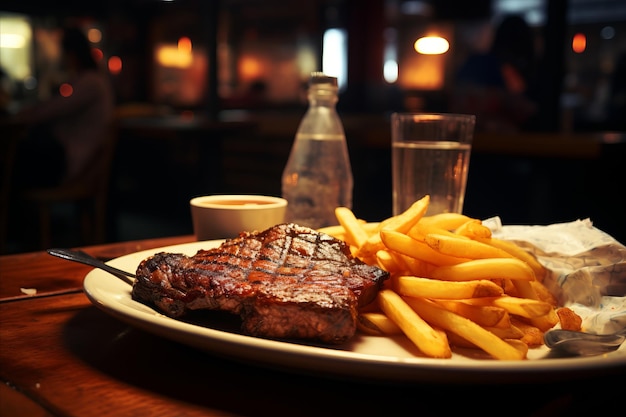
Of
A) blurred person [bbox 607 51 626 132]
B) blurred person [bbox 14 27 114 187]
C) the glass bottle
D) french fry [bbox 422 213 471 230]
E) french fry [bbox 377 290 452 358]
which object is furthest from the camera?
blurred person [bbox 607 51 626 132]

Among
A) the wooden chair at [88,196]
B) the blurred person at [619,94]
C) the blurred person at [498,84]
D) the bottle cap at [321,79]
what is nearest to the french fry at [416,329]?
the bottle cap at [321,79]

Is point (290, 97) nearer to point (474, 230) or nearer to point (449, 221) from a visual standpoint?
point (449, 221)

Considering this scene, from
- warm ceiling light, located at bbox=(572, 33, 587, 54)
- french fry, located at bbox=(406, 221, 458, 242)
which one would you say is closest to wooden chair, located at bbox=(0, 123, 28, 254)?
french fry, located at bbox=(406, 221, 458, 242)

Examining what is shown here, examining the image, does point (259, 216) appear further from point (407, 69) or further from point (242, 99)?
point (407, 69)

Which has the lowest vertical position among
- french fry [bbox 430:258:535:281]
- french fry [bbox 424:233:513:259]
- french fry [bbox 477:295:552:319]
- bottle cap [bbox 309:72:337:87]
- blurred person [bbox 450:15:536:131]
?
french fry [bbox 477:295:552:319]

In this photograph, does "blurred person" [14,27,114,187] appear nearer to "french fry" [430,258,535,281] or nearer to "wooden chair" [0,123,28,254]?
"wooden chair" [0,123,28,254]

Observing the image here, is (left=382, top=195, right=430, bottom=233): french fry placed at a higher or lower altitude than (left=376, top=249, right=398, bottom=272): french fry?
higher

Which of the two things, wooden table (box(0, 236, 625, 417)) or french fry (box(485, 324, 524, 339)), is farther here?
french fry (box(485, 324, 524, 339))

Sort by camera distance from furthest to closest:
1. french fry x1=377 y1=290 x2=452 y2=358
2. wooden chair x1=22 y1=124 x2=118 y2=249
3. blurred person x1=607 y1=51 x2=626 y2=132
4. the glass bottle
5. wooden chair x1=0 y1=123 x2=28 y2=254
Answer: blurred person x1=607 y1=51 x2=626 y2=132
wooden chair x1=22 y1=124 x2=118 y2=249
wooden chair x1=0 y1=123 x2=28 y2=254
the glass bottle
french fry x1=377 y1=290 x2=452 y2=358
